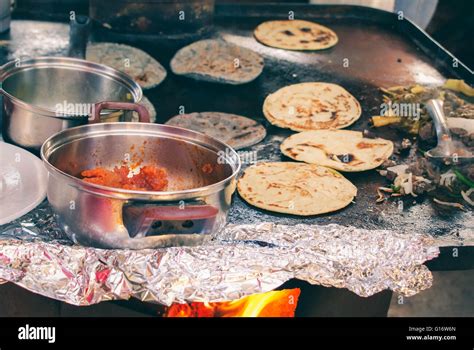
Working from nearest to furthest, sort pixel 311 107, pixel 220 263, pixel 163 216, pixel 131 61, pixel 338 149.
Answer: pixel 163 216 < pixel 220 263 < pixel 338 149 < pixel 311 107 < pixel 131 61

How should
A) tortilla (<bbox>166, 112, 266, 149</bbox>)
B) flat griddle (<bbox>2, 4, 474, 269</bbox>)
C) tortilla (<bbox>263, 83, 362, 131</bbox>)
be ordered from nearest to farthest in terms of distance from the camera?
flat griddle (<bbox>2, 4, 474, 269</bbox>) < tortilla (<bbox>166, 112, 266, 149</bbox>) < tortilla (<bbox>263, 83, 362, 131</bbox>)

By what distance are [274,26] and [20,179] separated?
2909 millimetres

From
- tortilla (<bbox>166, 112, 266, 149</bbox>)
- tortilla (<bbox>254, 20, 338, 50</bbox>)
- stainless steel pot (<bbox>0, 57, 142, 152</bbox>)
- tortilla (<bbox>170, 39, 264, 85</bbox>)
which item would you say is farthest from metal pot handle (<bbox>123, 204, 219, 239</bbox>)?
tortilla (<bbox>254, 20, 338, 50</bbox>)

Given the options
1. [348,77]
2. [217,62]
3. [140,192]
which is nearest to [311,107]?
[348,77]

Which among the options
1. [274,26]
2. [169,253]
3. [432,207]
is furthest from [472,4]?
[169,253]

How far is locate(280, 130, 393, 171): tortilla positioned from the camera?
13.3 ft

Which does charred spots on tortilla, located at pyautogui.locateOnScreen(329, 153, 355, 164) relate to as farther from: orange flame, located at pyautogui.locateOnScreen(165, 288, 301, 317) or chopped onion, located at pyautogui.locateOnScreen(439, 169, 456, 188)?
orange flame, located at pyautogui.locateOnScreen(165, 288, 301, 317)

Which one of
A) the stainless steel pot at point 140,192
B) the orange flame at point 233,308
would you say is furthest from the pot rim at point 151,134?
the orange flame at point 233,308

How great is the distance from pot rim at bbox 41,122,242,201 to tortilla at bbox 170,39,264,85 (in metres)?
1.53

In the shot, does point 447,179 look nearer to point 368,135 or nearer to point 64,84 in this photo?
point 368,135

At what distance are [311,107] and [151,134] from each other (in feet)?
5.17

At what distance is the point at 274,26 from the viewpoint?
5754 mm

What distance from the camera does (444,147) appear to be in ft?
13.2

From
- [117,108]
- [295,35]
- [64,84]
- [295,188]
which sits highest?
[117,108]
